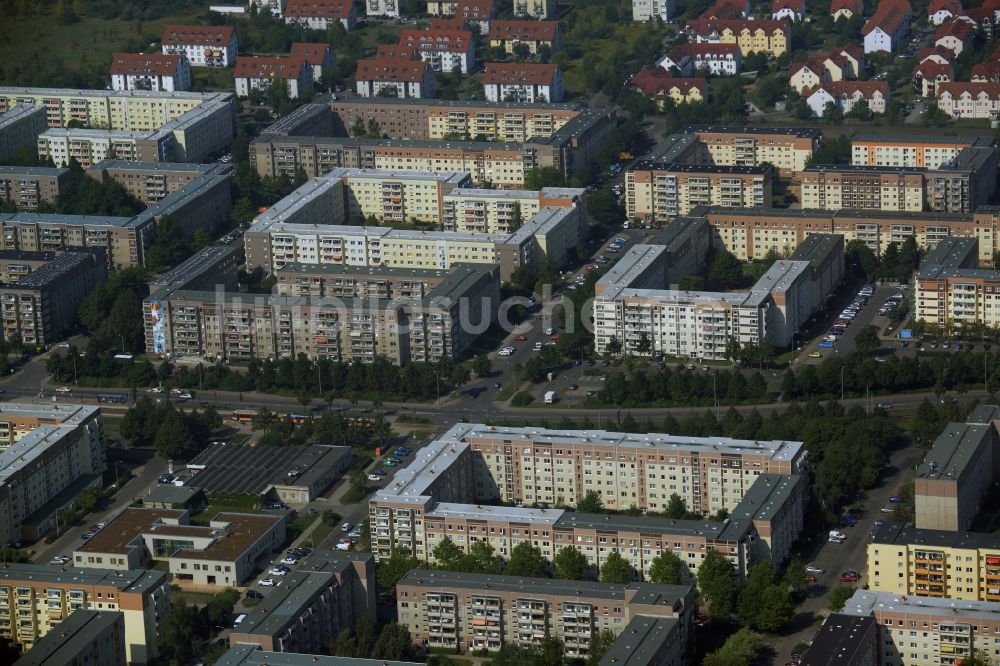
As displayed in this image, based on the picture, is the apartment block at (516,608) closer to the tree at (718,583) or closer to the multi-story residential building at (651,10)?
the tree at (718,583)

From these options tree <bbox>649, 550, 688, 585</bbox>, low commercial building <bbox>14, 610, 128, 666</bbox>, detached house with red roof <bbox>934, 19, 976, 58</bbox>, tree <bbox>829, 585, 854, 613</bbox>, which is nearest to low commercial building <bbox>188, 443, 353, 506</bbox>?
low commercial building <bbox>14, 610, 128, 666</bbox>

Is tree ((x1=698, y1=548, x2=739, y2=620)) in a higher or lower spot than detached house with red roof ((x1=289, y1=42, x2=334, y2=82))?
lower

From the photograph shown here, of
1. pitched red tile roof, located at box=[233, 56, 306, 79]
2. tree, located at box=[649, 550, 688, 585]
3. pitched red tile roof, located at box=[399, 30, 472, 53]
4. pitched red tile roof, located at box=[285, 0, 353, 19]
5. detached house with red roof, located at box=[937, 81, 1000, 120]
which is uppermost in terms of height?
pitched red tile roof, located at box=[285, 0, 353, 19]

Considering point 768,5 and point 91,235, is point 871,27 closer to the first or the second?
point 768,5

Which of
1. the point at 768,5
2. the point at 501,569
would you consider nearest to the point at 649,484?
the point at 501,569

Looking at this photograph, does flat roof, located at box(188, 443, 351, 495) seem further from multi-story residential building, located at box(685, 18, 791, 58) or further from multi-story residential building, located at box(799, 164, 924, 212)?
multi-story residential building, located at box(685, 18, 791, 58)

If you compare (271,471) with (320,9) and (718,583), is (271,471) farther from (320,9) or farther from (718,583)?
(320,9)

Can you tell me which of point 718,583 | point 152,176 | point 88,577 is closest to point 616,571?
point 718,583
